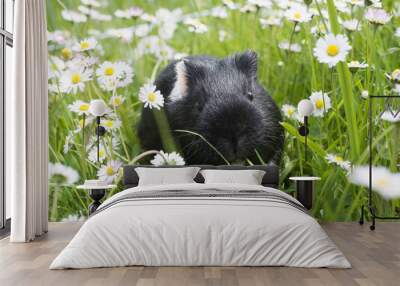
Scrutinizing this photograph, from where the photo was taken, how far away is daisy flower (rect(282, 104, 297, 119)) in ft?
18.1

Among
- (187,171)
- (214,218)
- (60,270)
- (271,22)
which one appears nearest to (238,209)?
(214,218)

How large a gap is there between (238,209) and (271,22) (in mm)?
2651

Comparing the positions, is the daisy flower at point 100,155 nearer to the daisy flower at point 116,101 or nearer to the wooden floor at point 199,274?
the daisy flower at point 116,101

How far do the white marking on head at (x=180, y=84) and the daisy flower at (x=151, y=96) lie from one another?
121 millimetres

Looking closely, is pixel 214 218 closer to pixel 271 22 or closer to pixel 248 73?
pixel 248 73

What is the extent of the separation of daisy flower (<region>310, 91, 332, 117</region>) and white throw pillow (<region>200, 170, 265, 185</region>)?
91 cm

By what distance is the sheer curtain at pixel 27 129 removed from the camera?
436cm

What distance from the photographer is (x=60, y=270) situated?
10.9 feet

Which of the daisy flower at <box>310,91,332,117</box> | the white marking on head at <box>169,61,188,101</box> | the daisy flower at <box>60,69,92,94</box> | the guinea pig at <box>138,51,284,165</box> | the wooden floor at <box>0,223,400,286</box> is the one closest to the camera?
the wooden floor at <box>0,223,400,286</box>

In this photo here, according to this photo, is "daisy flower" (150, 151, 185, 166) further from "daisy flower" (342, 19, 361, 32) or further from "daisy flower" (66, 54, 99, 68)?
"daisy flower" (342, 19, 361, 32)

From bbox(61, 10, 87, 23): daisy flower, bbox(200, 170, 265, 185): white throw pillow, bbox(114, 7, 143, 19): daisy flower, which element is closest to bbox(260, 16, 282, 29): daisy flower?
bbox(114, 7, 143, 19): daisy flower

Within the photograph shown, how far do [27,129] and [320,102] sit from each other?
8.89ft

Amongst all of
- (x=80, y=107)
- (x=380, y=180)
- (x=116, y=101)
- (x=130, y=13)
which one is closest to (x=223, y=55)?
(x=130, y=13)

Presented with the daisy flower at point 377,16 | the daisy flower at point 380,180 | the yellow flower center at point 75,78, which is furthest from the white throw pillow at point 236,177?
the daisy flower at point 377,16
